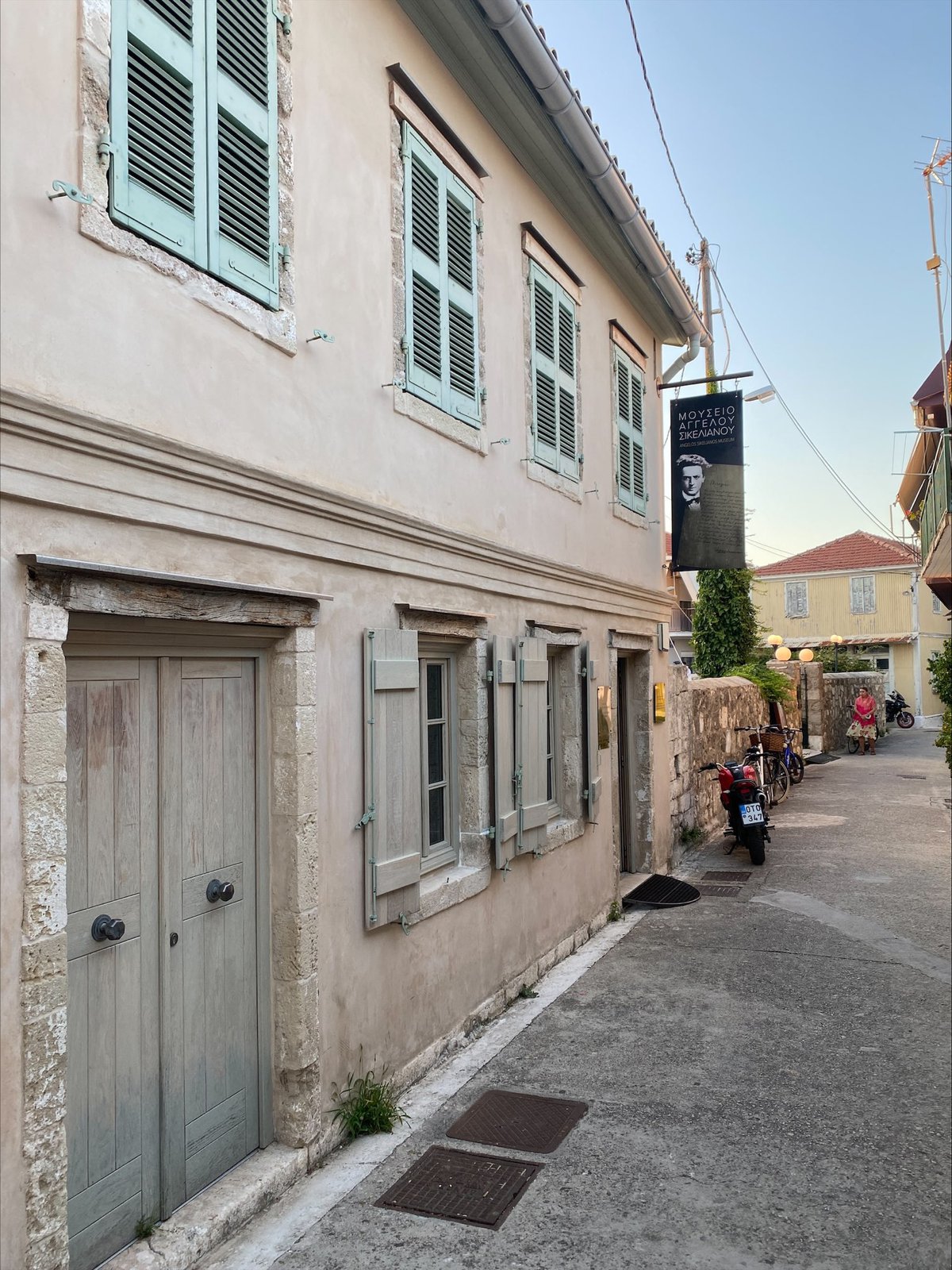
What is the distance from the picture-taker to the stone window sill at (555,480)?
662 cm

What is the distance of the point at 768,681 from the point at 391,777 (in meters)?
14.1

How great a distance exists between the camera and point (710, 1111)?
14.9ft

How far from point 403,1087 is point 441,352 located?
3.73 metres

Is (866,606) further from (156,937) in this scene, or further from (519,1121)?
(156,937)

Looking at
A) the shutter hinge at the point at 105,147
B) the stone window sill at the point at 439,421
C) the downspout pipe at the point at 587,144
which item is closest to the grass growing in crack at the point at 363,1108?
the stone window sill at the point at 439,421

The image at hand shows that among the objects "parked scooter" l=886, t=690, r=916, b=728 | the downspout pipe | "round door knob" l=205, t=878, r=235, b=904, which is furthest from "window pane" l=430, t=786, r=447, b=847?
"parked scooter" l=886, t=690, r=916, b=728

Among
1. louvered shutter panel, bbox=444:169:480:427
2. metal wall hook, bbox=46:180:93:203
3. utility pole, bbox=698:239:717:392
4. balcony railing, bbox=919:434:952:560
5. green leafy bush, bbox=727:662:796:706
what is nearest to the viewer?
metal wall hook, bbox=46:180:93:203

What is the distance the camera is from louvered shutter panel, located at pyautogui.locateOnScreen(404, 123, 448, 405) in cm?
500

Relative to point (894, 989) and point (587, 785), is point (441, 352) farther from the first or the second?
point (894, 989)

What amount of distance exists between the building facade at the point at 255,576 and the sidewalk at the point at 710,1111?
0.34 metres

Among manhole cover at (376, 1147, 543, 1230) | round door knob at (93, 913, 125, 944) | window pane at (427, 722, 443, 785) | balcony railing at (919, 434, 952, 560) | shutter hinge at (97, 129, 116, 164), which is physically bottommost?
manhole cover at (376, 1147, 543, 1230)

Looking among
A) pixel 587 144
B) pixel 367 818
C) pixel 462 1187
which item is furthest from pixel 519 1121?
pixel 587 144

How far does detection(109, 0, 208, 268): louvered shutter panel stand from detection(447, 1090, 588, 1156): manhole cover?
373cm

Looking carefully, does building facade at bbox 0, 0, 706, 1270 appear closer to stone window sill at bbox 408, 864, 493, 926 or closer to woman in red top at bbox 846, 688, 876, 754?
stone window sill at bbox 408, 864, 493, 926
